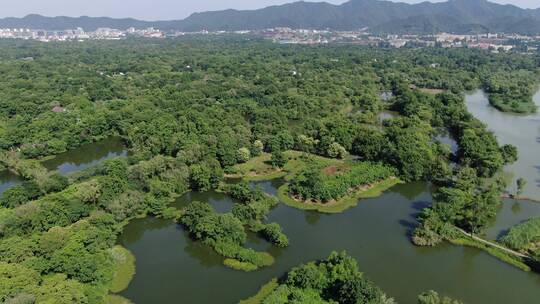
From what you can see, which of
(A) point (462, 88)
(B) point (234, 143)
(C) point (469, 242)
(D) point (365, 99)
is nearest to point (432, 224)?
(C) point (469, 242)

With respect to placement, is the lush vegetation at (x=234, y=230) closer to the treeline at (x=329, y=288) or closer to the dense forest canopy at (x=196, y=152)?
the dense forest canopy at (x=196, y=152)

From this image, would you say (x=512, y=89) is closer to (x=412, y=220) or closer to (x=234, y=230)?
(x=412, y=220)

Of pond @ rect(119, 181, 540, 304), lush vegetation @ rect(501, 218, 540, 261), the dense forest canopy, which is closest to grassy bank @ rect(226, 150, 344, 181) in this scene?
the dense forest canopy

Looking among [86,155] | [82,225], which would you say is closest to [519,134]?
[82,225]

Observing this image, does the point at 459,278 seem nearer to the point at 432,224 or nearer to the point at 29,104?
the point at 432,224

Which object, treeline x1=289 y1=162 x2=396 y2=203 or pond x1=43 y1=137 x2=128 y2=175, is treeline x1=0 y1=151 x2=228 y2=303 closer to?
treeline x1=289 y1=162 x2=396 y2=203

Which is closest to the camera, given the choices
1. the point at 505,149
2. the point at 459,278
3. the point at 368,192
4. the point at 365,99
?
the point at 459,278
